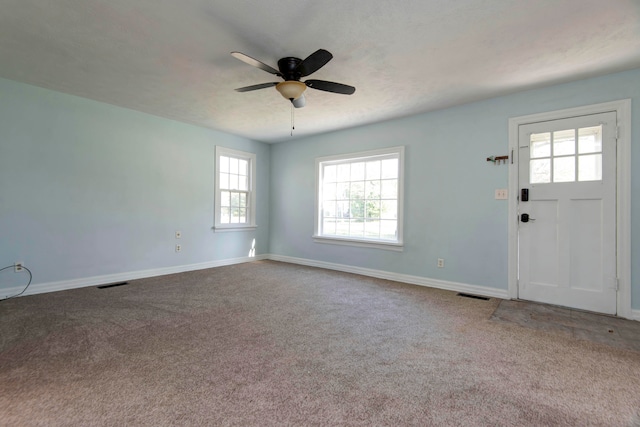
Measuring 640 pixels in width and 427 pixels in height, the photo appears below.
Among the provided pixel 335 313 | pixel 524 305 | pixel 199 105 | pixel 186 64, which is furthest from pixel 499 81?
pixel 199 105

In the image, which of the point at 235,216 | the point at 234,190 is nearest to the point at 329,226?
the point at 235,216

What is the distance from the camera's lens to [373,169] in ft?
16.2

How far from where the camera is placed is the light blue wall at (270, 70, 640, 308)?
3172mm

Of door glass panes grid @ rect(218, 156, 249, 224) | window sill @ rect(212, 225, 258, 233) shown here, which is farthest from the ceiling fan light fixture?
window sill @ rect(212, 225, 258, 233)

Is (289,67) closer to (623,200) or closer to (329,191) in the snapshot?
(329,191)

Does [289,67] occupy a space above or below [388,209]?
above

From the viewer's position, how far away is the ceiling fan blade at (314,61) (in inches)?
87.7

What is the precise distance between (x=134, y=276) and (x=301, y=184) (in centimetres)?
314

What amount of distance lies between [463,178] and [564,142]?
3.55 ft

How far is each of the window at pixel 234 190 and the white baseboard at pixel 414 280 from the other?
4.40 feet

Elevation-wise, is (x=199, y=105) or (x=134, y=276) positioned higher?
(x=199, y=105)

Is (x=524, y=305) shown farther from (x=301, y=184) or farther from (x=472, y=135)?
(x=301, y=184)

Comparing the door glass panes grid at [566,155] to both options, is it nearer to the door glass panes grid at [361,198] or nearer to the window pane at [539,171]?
the window pane at [539,171]

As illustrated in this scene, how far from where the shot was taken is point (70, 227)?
3.84m
